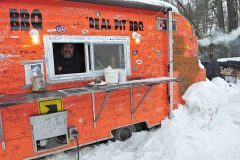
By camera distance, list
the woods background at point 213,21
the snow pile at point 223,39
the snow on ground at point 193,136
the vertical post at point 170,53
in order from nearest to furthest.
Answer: the snow on ground at point 193,136 → the vertical post at point 170,53 → the snow pile at point 223,39 → the woods background at point 213,21

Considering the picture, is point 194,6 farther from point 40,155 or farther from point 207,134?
point 40,155

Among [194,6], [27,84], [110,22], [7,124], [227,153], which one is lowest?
[227,153]

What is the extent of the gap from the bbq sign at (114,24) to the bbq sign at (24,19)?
3.42 ft

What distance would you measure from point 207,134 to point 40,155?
356 centimetres

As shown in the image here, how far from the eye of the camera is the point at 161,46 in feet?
21.1

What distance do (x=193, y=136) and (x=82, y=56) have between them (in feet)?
9.66

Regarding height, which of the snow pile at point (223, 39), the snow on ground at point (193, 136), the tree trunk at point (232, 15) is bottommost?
the snow on ground at point (193, 136)

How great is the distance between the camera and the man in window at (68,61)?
16.2 feet

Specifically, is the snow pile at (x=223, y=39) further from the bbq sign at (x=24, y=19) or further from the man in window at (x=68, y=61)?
the bbq sign at (x=24, y=19)

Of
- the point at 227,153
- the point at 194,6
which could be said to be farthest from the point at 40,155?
the point at 194,6

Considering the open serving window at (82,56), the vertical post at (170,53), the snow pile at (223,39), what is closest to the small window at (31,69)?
the open serving window at (82,56)

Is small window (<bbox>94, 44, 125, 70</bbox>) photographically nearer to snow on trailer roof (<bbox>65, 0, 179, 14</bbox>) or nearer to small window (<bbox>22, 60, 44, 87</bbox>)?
snow on trailer roof (<bbox>65, 0, 179, 14</bbox>)

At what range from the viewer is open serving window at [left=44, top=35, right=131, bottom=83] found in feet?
15.4

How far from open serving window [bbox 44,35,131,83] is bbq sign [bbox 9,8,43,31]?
0.30 m
